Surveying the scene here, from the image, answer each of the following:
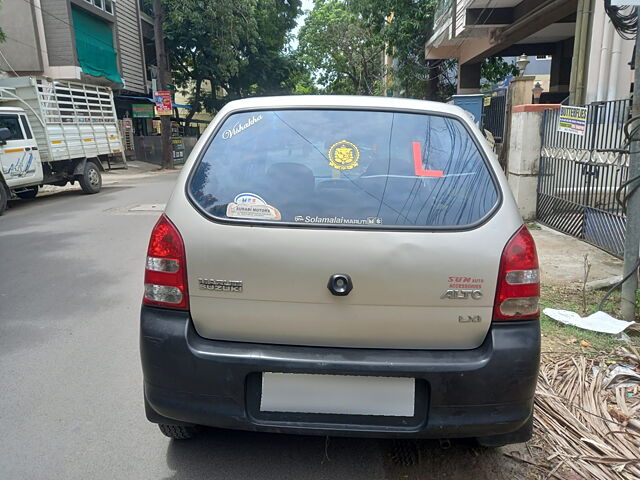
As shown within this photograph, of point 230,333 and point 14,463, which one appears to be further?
point 14,463

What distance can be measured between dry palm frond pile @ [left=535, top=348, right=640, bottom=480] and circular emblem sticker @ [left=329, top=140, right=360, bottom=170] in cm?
174

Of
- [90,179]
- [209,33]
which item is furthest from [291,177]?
[209,33]

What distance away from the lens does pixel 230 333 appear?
2.14 metres

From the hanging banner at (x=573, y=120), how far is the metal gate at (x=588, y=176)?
65 millimetres

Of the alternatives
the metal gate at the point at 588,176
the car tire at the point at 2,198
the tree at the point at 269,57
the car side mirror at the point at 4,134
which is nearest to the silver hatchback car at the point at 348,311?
the metal gate at the point at 588,176

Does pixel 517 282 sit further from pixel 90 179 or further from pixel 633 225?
pixel 90 179

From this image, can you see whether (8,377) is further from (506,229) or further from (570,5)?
(570,5)

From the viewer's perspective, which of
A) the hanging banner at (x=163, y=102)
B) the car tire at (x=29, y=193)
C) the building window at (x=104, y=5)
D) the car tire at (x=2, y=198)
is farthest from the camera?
the hanging banner at (x=163, y=102)

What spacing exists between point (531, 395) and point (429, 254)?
2.41 ft

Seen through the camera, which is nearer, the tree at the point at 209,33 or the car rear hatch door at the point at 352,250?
the car rear hatch door at the point at 352,250

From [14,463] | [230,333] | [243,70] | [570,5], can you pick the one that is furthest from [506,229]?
[243,70]

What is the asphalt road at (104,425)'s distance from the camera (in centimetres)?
244

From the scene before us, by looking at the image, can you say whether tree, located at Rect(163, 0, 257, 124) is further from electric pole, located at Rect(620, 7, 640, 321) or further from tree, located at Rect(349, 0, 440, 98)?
electric pole, located at Rect(620, 7, 640, 321)

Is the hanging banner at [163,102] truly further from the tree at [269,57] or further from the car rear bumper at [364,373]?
the car rear bumper at [364,373]
